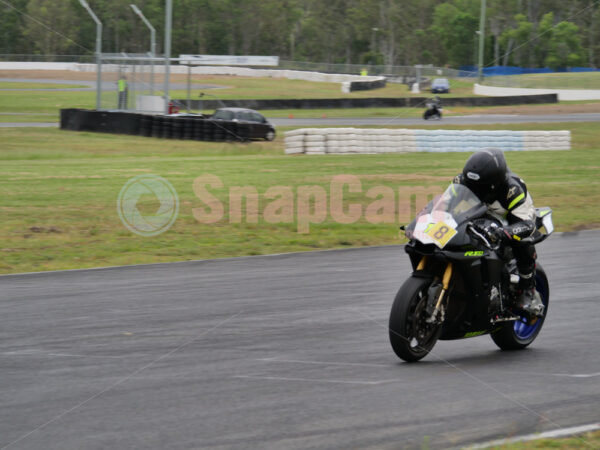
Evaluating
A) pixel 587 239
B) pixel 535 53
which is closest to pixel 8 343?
pixel 587 239

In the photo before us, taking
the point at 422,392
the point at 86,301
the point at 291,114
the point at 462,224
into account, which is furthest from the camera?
the point at 291,114

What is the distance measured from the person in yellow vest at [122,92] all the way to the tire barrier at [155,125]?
2.02 meters

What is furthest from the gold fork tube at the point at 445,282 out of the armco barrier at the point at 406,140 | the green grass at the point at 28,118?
the green grass at the point at 28,118

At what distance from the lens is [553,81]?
221ft

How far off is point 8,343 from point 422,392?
3.49 metres

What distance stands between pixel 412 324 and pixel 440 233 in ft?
2.28

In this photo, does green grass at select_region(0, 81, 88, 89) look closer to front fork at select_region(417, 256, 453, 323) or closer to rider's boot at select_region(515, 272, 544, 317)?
rider's boot at select_region(515, 272, 544, 317)

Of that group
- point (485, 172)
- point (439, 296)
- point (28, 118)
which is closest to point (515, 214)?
point (485, 172)

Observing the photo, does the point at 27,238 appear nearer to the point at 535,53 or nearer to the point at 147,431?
the point at 147,431

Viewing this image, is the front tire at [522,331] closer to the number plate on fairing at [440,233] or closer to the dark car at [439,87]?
the number plate on fairing at [440,233]

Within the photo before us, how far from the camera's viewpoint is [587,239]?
44.8ft

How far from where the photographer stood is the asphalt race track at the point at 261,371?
4.88 meters

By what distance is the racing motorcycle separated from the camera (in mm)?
6086

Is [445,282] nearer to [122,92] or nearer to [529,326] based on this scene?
[529,326]
